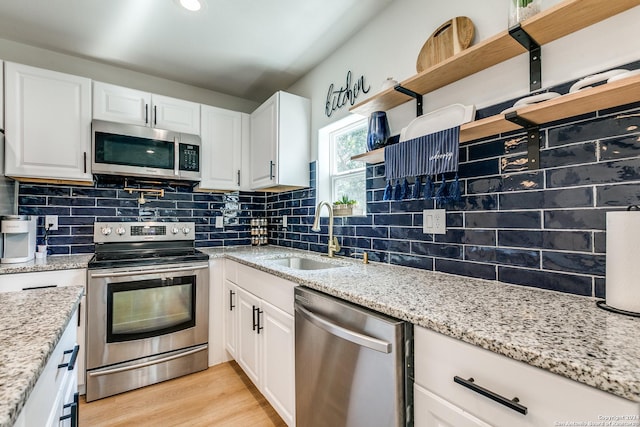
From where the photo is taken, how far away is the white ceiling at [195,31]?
185 centimetres

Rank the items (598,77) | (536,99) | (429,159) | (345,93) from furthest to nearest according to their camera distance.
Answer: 1. (345,93)
2. (429,159)
3. (536,99)
4. (598,77)

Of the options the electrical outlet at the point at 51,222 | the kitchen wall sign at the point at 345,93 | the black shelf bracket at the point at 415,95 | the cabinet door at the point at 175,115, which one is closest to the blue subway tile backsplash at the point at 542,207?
the black shelf bracket at the point at 415,95

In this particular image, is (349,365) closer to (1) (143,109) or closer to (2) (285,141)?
(2) (285,141)

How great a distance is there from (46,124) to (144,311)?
146 centimetres

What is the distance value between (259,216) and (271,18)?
6.10 ft

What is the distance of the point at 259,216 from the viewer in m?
3.24

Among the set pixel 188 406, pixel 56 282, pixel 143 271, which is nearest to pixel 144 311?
pixel 143 271

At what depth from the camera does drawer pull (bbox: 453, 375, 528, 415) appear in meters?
0.67

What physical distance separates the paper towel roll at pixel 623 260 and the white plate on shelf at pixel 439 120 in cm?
68

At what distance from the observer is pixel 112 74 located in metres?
2.56

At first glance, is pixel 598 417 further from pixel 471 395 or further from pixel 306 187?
pixel 306 187

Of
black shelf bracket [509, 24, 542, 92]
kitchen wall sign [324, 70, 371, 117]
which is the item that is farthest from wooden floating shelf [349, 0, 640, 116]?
kitchen wall sign [324, 70, 371, 117]

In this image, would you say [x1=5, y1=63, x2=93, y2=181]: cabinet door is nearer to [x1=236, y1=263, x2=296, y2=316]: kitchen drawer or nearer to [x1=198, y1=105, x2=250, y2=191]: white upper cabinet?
[x1=198, y1=105, x2=250, y2=191]: white upper cabinet

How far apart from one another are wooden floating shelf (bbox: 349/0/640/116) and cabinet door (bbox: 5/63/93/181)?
2.09 meters
